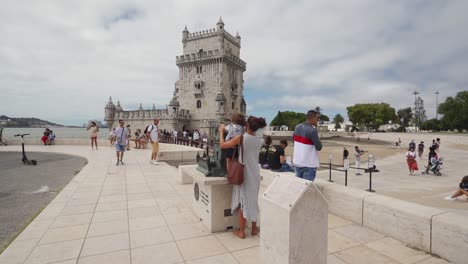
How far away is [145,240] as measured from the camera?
3.78 meters

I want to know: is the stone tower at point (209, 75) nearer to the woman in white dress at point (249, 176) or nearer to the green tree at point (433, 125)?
the woman in white dress at point (249, 176)

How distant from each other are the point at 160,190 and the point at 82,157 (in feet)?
32.8

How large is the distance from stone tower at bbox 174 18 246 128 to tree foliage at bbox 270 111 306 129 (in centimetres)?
5403

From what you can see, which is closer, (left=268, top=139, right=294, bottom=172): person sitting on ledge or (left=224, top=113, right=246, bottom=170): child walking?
(left=224, top=113, right=246, bottom=170): child walking

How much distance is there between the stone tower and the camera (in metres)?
45.1

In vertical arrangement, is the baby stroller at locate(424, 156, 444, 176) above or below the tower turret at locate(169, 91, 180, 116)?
below

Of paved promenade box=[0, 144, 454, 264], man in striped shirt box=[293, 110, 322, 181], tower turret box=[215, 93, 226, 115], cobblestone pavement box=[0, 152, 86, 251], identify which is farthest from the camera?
tower turret box=[215, 93, 226, 115]

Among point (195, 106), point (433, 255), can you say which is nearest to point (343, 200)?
point (433, 255)

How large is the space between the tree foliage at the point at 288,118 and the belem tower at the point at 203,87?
5334 cm

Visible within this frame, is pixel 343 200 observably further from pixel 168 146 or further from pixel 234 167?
pixel 168 146

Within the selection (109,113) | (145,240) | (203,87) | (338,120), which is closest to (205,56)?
(203,87)

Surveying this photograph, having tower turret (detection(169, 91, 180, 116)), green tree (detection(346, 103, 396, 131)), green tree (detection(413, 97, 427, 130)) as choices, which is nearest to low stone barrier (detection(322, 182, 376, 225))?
tower turret (detection(169, 91, 180, 116))

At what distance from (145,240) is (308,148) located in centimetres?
320

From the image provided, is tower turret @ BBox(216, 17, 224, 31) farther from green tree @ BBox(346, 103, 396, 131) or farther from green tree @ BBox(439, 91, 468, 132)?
green tree @ BBox(346, 103, 396, 131)
